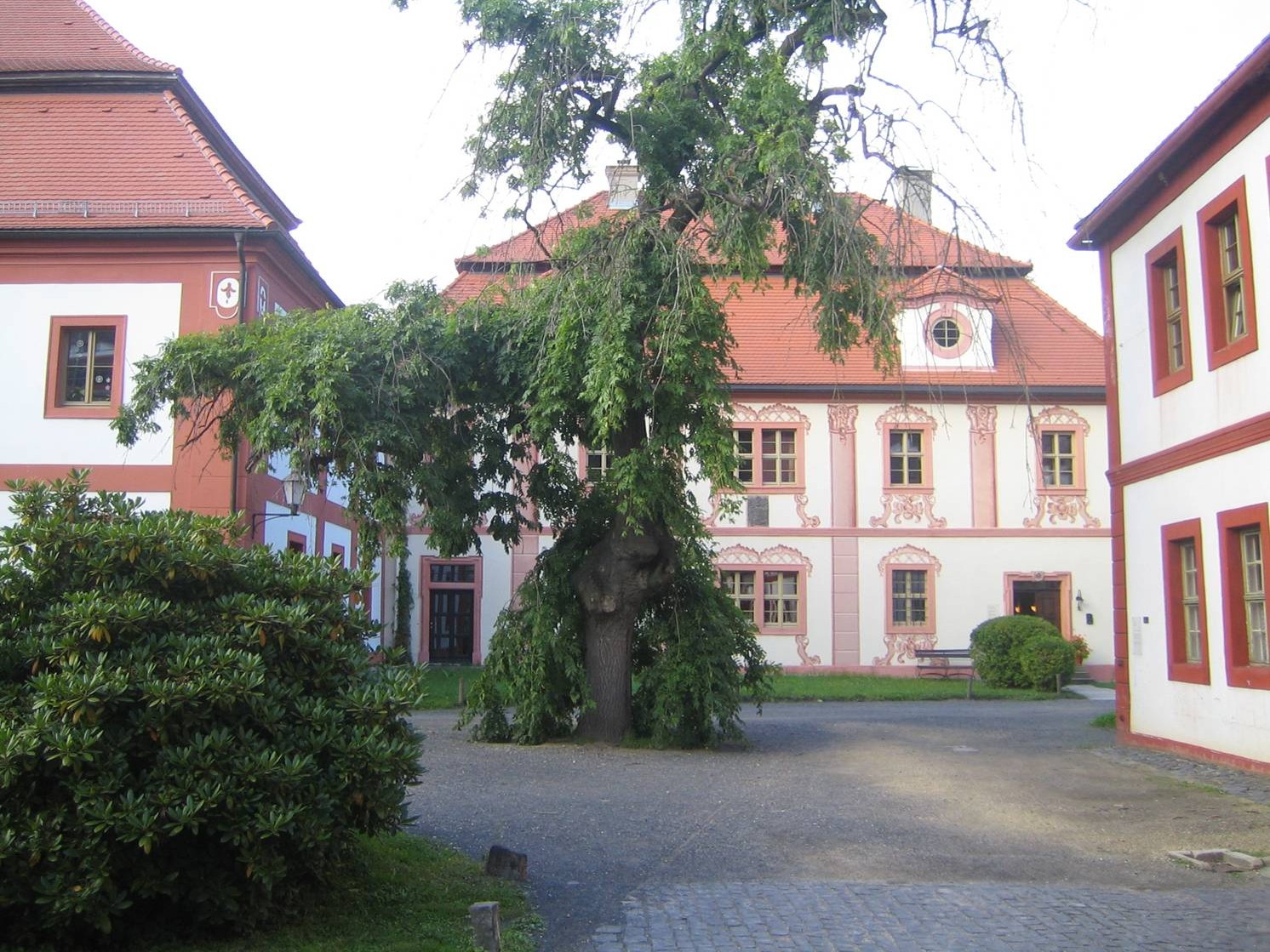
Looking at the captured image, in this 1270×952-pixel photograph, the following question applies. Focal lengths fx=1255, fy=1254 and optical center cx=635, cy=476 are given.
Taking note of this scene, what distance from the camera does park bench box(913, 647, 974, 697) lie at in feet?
93.7

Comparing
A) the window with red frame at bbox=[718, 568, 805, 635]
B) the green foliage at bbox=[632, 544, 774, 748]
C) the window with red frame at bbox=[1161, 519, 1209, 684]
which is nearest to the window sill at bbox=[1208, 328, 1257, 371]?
the window with red frame at bbox=[1161, 519, 1209, 684]

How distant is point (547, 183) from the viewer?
1319 cm

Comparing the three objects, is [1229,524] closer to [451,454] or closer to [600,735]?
[600,735]

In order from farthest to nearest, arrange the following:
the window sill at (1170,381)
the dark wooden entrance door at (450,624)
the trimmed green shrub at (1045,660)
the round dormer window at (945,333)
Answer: the dark wooden entrance door at (450,624)
the round dormer window at (945,333)
the trimmed green shrub at (1045,660)
the window sill at (1170,381)

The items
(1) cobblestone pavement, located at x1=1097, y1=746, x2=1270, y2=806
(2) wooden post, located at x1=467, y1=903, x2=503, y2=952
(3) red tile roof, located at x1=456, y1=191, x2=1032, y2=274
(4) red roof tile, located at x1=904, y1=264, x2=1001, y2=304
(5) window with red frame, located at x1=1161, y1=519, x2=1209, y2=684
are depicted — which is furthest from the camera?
(5) window with red frame, located at x1=1161, y1=519, x2=1209, y2=684

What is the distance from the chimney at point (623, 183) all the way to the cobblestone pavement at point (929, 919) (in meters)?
8.50

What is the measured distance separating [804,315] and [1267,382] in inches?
183

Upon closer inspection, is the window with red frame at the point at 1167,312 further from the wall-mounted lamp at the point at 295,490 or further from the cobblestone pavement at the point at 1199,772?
the wall-mounted lamp at the point at 295,490

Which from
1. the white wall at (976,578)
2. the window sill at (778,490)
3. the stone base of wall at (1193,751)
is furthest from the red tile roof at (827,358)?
the stone base of wall at (1193,751)

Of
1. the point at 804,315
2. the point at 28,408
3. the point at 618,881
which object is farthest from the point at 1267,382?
the point at 28,408

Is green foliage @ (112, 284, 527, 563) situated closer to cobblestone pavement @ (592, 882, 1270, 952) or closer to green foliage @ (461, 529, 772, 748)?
green foliage @ (461, 529, 772, 748)

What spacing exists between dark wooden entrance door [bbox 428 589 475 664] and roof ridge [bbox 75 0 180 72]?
13.7 meters

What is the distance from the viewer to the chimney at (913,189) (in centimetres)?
1065

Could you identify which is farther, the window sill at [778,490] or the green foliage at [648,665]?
the window sill at [778,490]
